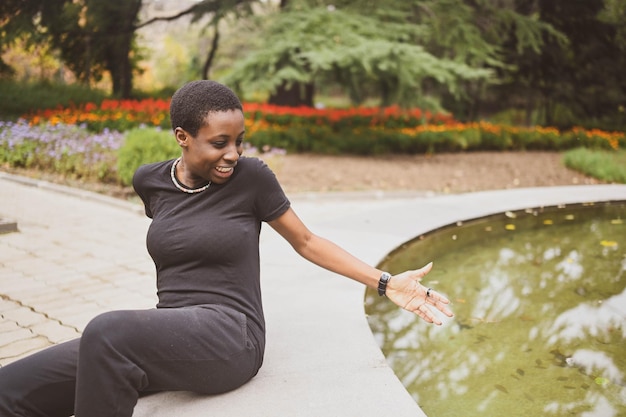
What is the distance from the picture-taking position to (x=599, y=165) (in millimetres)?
11234

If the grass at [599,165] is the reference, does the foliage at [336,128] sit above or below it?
above

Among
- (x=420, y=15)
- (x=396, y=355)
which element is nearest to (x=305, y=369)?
(x=396, y=355)

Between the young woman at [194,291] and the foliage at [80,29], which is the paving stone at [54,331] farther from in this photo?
the foliage at [80,29]

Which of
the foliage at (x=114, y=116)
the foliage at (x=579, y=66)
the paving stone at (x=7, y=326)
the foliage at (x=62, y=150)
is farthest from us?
the foliage at (x=579, y=66)

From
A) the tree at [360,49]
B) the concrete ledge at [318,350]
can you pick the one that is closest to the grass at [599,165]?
the tree at [360,49]

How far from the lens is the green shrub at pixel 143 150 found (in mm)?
7789

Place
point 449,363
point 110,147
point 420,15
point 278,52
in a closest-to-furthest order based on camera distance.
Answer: point 449,363, point 110,147, point 278,52, point 420,15

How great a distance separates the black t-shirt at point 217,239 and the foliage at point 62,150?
6.50 meters

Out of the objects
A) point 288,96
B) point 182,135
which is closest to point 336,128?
point 288,96

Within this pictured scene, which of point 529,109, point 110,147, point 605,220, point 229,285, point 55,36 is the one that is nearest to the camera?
point 229,285

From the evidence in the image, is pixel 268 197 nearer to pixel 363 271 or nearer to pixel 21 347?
pixel 363 271

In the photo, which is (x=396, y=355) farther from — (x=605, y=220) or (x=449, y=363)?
(x=605, y=220)

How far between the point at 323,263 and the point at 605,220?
592 cm

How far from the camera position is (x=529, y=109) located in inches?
887
